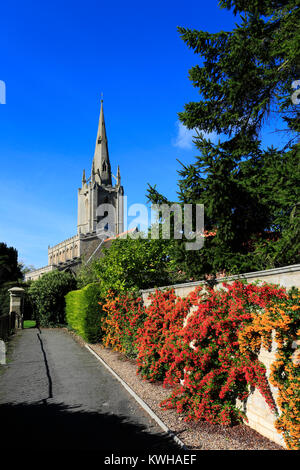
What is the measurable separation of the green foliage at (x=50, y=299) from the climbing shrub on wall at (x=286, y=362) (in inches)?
840

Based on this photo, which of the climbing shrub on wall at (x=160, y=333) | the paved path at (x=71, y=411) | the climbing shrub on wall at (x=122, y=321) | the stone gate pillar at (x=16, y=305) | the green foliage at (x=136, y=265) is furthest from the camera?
the stone gate pillar at (x=16, y=305)

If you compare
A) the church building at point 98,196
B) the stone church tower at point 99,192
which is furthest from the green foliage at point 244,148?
the stone church tower at point 99,192

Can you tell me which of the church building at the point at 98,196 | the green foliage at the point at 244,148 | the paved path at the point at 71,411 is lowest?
the paved path at the point at 71,411

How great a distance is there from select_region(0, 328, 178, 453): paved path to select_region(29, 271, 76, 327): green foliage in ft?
43.3

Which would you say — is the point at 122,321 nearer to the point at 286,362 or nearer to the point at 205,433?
the point at 205,433

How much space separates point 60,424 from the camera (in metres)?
5.84

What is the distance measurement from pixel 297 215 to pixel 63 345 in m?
11.7

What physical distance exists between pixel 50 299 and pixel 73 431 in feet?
63.9

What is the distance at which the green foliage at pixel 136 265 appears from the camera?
42.6ft

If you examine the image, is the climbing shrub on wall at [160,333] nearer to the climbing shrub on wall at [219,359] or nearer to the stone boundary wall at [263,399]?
the climbing shrub on wall at [219,359]

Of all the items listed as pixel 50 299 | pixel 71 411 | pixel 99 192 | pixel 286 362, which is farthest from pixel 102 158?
pixel 286 362

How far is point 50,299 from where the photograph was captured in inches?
947

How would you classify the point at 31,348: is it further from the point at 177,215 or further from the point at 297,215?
the point at 297,215

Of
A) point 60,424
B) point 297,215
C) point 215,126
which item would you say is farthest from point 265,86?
point 60,424
